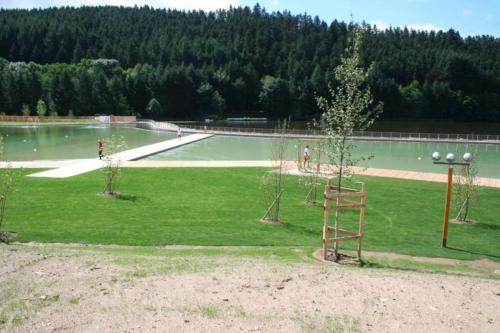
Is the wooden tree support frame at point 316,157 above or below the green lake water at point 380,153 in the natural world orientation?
above

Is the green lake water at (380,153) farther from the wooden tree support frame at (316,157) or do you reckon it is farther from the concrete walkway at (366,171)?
the concrete walkway at (366,171)

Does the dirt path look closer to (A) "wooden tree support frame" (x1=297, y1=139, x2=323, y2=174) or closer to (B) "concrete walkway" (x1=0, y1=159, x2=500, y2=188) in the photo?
(A) "wooden tree support frame" (x1=297, y1=139, x2=323, y2=174)

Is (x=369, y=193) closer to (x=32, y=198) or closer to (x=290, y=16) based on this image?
(x=32, y=198)

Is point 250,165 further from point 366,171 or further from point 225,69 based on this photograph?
point 225,69

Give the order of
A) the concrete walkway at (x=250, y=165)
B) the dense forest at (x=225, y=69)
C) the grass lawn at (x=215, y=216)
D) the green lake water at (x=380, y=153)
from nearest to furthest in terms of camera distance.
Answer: the grass lawn at (x=215, y=216), the concrete walkway at (x=250, y=165), the green lake water at (x=380, y=153), the dense forest at (x=225, y=69)

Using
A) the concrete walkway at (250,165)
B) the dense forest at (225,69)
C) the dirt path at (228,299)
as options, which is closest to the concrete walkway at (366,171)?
the concrete walkway at (250,165)

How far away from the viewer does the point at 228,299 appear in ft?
23.8

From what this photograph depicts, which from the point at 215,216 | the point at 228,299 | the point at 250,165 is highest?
the point at 228,299

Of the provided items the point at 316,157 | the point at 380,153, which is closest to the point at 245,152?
the point at 316,157

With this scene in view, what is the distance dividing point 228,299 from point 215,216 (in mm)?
9186

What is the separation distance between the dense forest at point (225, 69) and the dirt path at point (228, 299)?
3481 inches

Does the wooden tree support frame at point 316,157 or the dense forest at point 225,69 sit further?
the dense forest at point 225,69

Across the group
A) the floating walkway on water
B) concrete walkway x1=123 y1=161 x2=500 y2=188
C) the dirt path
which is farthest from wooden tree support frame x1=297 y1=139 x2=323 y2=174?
the dirt path

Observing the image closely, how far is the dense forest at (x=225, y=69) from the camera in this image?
9794 cm
